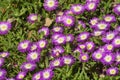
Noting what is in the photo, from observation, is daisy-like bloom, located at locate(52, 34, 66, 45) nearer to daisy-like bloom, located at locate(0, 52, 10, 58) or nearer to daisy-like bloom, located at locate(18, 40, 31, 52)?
daisy-like bloom, located at locate(18, 40, 31, 52)

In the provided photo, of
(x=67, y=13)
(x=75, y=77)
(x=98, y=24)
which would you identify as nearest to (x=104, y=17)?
(x=98, y=24)

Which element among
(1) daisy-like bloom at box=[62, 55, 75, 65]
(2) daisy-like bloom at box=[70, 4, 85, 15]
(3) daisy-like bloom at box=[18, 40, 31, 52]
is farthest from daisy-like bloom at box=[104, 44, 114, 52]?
(3) daisy-like bloom at box=[18, 40, 31, 52]

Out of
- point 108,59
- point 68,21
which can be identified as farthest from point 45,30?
point 108,59

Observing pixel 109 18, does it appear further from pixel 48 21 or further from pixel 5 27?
pixel 5 27

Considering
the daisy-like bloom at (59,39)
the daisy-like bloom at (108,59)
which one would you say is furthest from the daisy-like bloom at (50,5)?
the daisy-like bloom at (108,59)

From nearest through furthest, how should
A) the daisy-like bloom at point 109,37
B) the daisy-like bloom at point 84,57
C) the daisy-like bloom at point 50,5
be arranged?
the daisy-like bloom at point 84,57
the daisy-like bloom at point 109,37
the daisy-like bloom at point 50,5

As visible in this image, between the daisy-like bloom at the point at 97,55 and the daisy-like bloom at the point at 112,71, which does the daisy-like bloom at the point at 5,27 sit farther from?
the daisy-like bloom at the point at 112,71

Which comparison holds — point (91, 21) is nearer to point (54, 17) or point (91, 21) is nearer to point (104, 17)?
point (104, 17)
